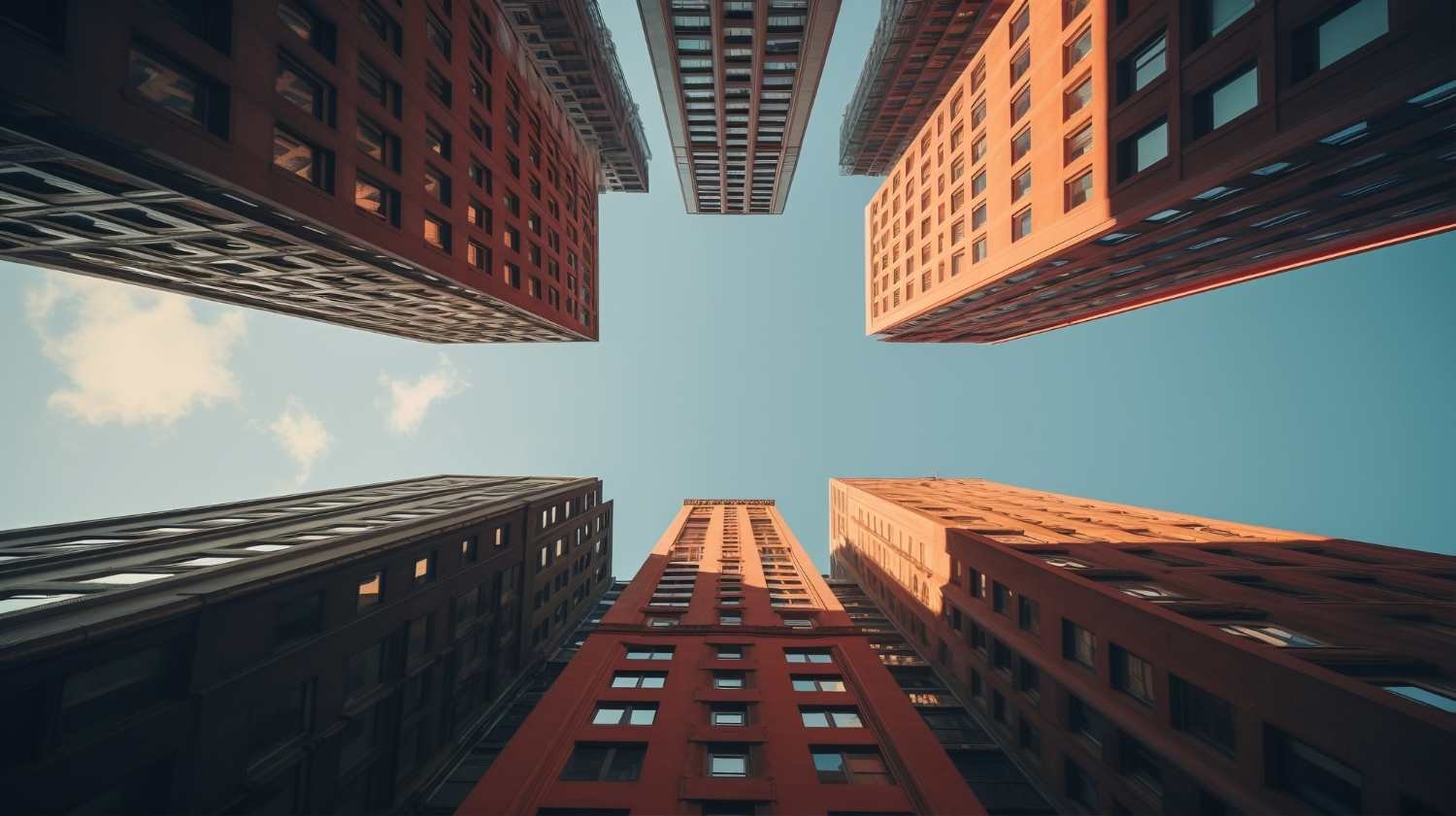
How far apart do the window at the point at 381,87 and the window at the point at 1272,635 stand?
38.6m

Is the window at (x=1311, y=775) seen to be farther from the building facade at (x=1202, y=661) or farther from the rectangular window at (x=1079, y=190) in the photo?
the rectangular window at (x=1079, y=190)

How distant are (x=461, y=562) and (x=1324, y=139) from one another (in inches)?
1554

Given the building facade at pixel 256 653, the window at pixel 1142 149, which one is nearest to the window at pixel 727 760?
the building facade at pixel 256 653

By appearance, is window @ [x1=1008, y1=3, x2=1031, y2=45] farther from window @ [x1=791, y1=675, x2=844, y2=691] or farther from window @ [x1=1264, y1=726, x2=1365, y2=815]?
window @ [x1=791, y1=675, x2=844, y2=691]

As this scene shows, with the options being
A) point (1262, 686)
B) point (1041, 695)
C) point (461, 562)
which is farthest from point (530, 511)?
point (1262, 686)

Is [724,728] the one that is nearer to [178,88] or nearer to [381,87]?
[178,88]

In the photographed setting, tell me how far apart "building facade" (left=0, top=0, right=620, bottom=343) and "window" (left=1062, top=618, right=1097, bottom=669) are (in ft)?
111

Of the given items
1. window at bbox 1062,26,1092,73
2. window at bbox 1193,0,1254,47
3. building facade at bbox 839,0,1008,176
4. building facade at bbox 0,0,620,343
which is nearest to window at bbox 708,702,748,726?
building facade at bbox 0,0,620,343

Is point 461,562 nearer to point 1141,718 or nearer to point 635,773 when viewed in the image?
→ point 635,773

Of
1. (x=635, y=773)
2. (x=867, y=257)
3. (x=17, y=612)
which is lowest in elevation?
(x=635, y=773)

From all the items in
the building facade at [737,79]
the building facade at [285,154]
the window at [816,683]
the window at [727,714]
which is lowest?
the window at [727,714]

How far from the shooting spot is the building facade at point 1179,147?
516 inches

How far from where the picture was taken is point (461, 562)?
29.3 meters

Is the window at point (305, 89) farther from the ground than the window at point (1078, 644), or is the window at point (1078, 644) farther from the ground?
the window at point (305, 89)
